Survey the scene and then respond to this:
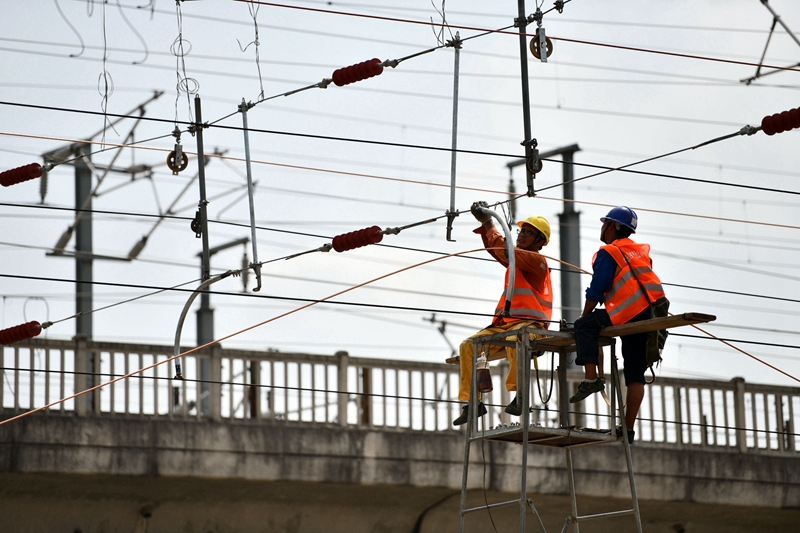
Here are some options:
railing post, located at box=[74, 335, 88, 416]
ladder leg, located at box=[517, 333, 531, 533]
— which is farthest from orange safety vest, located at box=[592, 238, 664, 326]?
railing post, located at box=[74, 335, 88, 416]

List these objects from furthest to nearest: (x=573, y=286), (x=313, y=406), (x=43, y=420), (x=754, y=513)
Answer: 1. (x=573, y=286)
2. (x=754, y=513)
3. (x=313, y=406)
4. (x=43, y=420)

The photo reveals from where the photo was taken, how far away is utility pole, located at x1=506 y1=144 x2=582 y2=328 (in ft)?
78.0

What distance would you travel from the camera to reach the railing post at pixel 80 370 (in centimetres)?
1639

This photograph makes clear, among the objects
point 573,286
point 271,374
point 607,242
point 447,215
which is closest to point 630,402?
point 607,242

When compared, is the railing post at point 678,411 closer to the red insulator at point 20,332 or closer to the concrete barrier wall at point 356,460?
the concrete barrier wall at point 356,460

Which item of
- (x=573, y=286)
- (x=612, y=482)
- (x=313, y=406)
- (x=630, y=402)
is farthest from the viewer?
(x=573, y=286)

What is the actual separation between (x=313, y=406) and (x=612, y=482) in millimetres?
4156

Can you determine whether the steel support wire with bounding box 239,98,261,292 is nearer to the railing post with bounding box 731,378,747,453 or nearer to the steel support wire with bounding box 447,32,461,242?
the steel support wire with bounding box 447,32,461,242

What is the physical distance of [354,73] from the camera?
13469 mm

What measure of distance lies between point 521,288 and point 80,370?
5921 millimetres

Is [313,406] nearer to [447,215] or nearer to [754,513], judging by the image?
[447,215]

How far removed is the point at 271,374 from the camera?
56.3ft

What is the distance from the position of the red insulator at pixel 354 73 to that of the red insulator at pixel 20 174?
308 centimetres

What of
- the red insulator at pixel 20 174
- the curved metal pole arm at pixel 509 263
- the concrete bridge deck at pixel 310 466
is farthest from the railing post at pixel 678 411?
the red insulator at pixel 20 174
